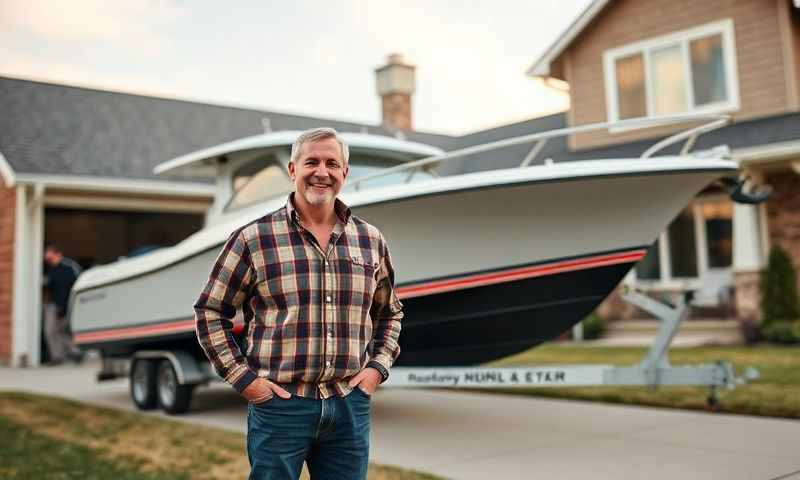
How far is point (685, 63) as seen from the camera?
1269 centimetres

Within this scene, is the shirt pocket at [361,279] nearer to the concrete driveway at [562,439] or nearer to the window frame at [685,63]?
the concrete driveway at [562,439]

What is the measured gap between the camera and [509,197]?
5.23m

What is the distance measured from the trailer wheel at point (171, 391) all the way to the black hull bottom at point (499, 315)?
243cm

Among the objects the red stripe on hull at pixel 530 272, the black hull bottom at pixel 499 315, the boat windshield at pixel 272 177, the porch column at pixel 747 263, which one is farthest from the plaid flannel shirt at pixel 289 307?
the porch column at pixel 747 263

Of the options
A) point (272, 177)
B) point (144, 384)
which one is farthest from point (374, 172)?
point (144, 384)

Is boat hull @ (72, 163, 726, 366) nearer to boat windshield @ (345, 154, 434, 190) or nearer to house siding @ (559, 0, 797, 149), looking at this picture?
boat windshield @ (345, 154, 434, 190)

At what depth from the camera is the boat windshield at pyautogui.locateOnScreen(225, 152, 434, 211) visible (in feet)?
22.0

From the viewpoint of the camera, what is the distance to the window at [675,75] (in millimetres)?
12281

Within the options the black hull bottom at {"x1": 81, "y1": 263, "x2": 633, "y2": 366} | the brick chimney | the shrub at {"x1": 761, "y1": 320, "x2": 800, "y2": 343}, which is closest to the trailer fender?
the black hull bottom at {"x1": 81, "y1": 263, "x2": 633, "y2": 366}

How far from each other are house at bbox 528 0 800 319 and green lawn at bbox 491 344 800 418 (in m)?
1.25

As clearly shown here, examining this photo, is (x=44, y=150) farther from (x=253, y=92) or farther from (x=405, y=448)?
(x=405, y=448)

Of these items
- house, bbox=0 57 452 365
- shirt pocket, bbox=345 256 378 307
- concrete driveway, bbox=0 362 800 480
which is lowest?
concrete driveway, bbox=0 362 800 480

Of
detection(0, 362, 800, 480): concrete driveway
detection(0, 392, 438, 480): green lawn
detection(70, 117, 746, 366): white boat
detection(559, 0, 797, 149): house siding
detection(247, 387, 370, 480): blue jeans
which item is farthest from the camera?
detection(559, 0, 797, 149): house siding

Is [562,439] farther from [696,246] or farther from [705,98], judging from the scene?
[696,246]
